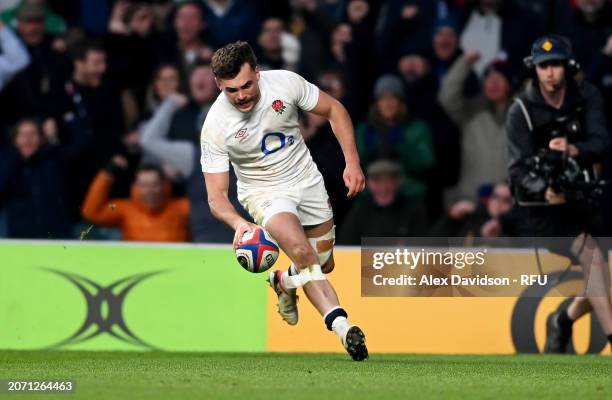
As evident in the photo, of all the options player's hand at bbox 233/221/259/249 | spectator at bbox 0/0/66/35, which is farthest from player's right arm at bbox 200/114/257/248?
spectator at bbox 0/0/66/35

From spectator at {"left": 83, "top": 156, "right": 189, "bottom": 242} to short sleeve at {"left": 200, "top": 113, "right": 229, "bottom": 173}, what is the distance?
4.01m

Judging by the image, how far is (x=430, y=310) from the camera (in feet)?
40.5

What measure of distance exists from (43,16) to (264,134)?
20.3 feet

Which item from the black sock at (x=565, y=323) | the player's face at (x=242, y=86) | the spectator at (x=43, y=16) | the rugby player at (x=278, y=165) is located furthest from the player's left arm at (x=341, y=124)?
the spectator at (x=43, y=16)

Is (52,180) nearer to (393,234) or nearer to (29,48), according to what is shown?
(29,48)

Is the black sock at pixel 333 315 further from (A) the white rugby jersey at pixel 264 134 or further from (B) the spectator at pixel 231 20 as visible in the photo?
(B) the spectator at pixel 231 20

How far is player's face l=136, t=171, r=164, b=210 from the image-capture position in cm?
1398

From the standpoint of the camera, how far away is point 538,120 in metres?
11.7

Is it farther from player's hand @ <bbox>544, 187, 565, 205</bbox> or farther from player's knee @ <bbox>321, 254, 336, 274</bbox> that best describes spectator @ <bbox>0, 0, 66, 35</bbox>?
player's hand @ <bbox>544, 187, 565, 205</bbox>

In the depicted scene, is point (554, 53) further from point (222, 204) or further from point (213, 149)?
point (222, 204)

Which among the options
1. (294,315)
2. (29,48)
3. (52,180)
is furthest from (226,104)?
(29,48)

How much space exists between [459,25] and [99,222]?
4.13 m

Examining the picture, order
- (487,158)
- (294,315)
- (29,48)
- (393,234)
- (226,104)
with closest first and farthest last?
(226,104) < (294,315) < (393,234) < (487,158) < (29,48)

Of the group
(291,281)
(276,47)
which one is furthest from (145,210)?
(291,281)
